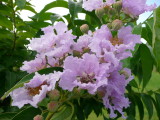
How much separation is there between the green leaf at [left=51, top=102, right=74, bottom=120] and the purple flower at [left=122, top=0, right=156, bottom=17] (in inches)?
10.8

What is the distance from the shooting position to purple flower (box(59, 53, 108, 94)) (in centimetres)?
61

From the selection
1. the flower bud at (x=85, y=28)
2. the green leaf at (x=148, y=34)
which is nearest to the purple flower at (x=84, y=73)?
the flower bud at (x=85, y=28)

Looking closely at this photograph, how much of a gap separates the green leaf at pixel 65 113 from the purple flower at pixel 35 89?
0.07 meters

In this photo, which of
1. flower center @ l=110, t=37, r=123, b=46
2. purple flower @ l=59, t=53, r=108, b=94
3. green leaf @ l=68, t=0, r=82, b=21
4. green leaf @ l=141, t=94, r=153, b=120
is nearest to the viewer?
purple flower @ l=59, t=53, r=108, b=94

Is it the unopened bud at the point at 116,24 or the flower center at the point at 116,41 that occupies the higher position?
the unopened bud at the point at 116,24

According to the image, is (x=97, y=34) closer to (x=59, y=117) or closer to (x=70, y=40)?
(x=70, y=40)

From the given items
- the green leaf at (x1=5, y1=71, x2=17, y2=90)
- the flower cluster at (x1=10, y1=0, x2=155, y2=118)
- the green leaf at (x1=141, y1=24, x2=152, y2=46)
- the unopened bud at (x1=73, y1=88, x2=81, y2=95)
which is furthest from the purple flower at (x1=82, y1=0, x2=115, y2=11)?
the green leaf at (x1=5, y1=71, x2=17, y2=90)

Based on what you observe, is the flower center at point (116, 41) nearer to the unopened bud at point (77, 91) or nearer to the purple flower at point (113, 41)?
the purple flower at point (113, 41)

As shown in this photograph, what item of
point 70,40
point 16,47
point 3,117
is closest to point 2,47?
point 16,47

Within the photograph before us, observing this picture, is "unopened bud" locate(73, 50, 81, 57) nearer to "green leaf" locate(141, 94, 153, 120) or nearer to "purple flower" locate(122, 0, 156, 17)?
"purple flower" locate(122, 0, 156, 17)

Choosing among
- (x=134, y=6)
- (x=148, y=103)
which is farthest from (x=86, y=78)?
(x=148, y=103)

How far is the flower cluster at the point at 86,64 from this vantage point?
0.62 metres

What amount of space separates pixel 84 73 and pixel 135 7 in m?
0.22

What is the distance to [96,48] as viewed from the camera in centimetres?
63
